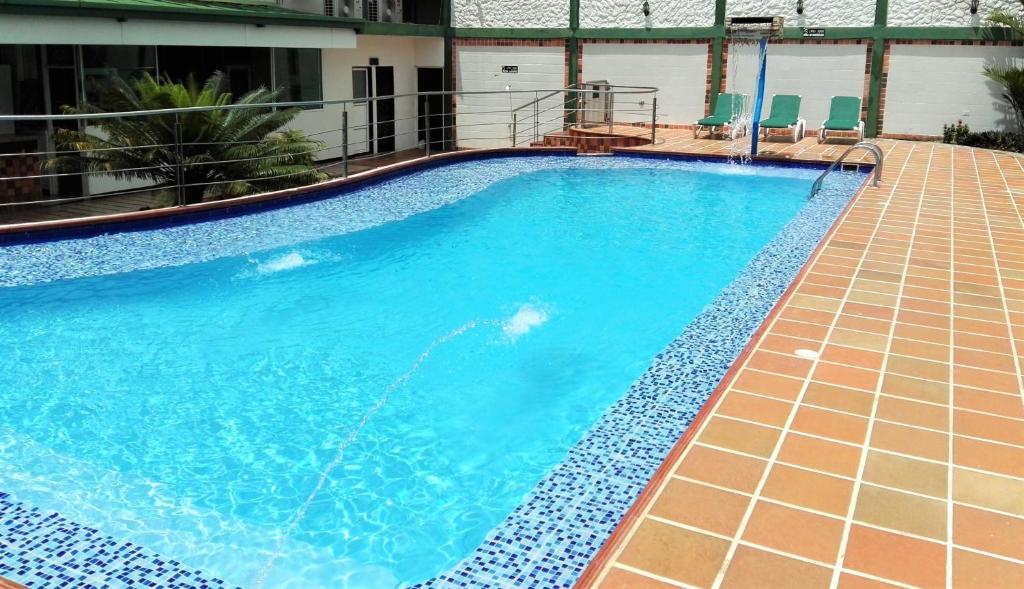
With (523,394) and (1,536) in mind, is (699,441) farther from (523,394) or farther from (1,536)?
(1,536)

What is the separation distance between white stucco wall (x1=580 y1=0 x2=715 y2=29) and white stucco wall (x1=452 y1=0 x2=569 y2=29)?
0.61m

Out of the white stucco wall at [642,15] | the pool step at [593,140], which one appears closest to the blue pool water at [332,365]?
the pool step at [593,140]

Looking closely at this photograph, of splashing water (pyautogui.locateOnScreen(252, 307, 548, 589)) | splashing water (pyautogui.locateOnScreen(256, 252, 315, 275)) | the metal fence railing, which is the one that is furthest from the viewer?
the metal fence railing

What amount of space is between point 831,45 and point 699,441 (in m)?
15.6

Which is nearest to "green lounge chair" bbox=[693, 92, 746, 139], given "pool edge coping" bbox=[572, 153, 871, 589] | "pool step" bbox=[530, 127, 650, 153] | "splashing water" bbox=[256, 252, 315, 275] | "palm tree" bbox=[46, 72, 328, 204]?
"pool step" bbox=[530, 127, 650, 153]

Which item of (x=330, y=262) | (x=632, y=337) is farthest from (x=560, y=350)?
(x=330, y=262)

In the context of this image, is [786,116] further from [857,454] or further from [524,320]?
[857,454]

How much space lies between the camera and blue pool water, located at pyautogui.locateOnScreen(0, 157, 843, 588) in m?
3.90

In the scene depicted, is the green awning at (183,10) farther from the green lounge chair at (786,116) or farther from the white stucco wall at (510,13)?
the green lounge chair at (786,116)

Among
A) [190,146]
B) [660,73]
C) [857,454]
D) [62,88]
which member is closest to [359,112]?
[660,73]

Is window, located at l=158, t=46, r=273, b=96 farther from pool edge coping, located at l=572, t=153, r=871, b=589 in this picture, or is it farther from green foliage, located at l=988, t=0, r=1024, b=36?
green foliage, located at l=988, t=0, r=1024, b=36

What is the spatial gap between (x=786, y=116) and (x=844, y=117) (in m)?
1.06

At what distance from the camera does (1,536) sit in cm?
345

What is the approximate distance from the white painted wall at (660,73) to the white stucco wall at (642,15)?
1.47 feet
